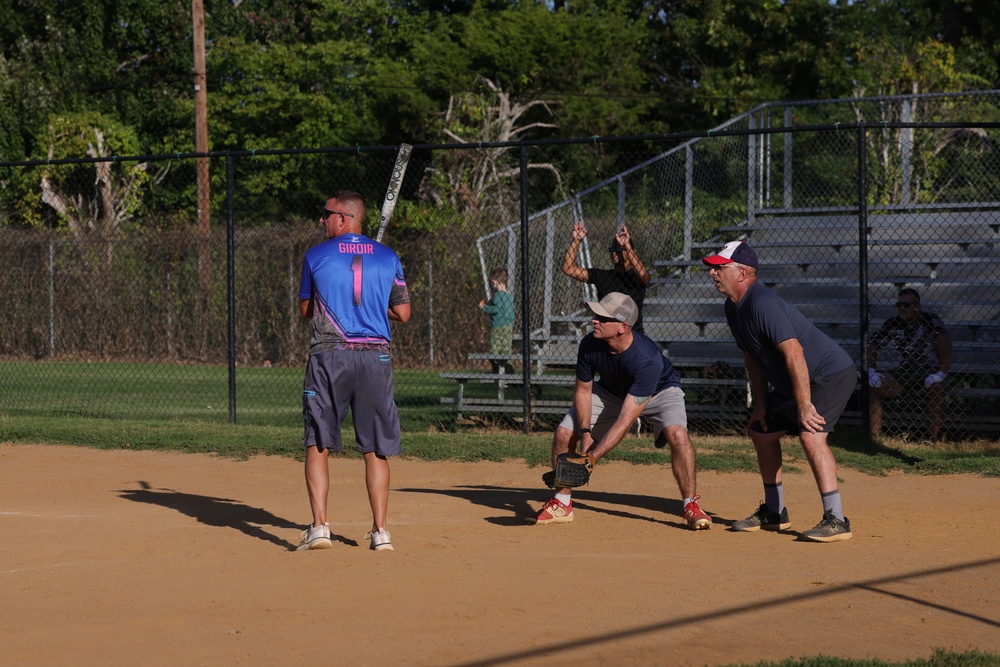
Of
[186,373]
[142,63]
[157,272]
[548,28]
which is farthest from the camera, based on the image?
[142,63]

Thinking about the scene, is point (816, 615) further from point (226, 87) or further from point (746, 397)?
point (226, 87)

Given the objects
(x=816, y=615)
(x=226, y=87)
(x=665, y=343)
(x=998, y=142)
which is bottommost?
(x=816, y=615)

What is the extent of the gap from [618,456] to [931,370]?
3.42m

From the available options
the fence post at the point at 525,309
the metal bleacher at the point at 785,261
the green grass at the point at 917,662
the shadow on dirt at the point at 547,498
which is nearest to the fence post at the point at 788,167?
the metal bleacher at the point at 785,261

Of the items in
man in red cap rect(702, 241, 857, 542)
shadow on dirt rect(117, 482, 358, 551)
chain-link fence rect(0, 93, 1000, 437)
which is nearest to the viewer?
man in red cap rect(702, 241, 857, 542)

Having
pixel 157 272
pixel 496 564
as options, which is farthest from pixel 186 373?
pixel 496 564

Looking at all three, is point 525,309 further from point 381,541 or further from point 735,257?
point 381,541

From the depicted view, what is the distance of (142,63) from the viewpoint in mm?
37594

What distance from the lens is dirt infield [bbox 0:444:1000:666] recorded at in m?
5.29

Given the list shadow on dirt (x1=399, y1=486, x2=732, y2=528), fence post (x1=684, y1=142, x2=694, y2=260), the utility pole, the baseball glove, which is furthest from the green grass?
the utility pole

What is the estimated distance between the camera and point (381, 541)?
7230mm

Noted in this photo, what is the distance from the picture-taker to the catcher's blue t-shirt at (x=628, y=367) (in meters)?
8.03

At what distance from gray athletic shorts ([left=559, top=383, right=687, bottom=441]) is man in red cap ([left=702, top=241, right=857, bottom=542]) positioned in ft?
1.76

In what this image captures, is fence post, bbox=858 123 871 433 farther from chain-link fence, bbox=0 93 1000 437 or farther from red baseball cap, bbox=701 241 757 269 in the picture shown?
red baseball cap, bbox=701 241 757 269
